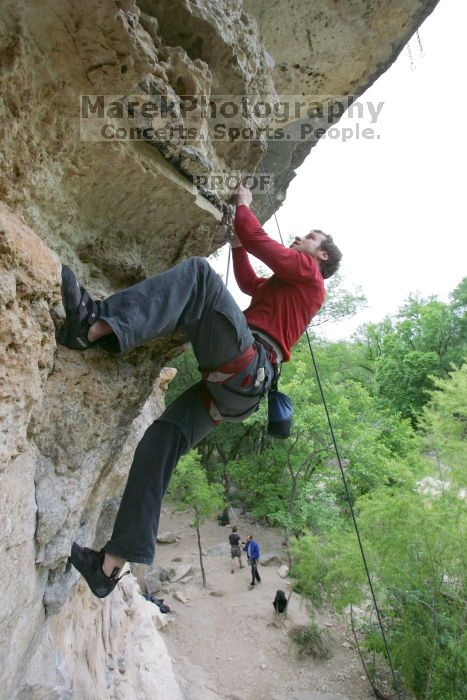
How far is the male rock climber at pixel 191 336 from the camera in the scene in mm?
2387

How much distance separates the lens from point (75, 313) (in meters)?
2.28

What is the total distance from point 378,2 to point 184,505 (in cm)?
1349

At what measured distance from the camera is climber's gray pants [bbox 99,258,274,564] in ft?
7.95

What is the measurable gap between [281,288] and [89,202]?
1.44 metres

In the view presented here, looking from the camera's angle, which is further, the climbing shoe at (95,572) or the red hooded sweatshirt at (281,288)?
the red hooded sweatshirt at (281,288)

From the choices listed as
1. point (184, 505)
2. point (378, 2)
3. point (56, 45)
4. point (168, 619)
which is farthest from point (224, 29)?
point (184, 505)

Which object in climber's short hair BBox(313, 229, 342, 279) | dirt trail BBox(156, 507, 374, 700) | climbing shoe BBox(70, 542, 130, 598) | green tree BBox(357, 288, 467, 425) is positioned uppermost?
green tree BBox(357, 288, 467, 425)

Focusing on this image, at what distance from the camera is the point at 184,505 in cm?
1431

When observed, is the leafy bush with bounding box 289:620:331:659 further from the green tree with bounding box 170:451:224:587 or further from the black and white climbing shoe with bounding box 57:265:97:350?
the black and white climbing shoe with bounding box 57:265:97:350

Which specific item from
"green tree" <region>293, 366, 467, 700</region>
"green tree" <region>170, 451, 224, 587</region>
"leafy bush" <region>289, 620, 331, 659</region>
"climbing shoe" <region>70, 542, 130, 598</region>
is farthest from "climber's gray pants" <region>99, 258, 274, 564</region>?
"green tree" <region>170, 451, 224, 587</region>

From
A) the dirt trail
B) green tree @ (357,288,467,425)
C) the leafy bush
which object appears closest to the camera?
the dirt trail

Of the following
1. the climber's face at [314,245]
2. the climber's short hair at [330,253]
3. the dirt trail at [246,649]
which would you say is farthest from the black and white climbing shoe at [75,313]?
the dirt trail at [246,649]

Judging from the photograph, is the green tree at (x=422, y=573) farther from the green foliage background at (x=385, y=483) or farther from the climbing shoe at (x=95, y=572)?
the climbing shoe at (x=95, y=572)

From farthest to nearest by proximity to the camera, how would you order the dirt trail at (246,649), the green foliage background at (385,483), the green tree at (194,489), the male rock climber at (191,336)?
the green tree at (194,489)
the dirt trail at (246,649)
the green foliage background at (385,483)
the male rock climber at (191,336)
